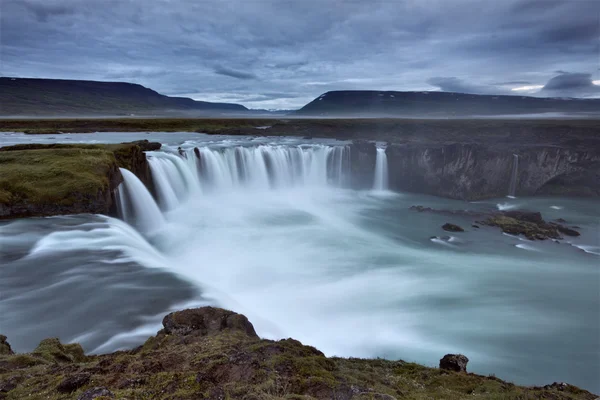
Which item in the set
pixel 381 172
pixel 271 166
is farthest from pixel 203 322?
pixel 381 172

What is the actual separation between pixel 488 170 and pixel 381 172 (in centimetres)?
1069

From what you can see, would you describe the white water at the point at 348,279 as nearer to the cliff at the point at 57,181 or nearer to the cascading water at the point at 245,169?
the cascading water at the point at 245,169

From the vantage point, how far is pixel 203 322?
29.3ft

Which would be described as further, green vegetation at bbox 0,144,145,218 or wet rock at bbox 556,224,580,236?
wet rock at bbox 556,224,580,236

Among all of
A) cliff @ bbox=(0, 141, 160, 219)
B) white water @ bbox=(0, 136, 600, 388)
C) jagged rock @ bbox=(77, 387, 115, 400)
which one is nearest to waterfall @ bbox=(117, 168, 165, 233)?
white water @ bbox=(0, 136, 600, 388)

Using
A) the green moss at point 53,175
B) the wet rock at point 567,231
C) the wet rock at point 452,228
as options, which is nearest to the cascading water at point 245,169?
the green moss at point 53,175

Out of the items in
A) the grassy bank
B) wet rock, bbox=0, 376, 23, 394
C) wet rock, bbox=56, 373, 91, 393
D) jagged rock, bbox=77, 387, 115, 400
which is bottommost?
wet rock, bbox=0, 376, 23, 394

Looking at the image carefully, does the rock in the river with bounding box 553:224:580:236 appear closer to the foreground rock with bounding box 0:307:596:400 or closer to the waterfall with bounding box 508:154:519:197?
the waterfall with bounding box 508:154:519:197

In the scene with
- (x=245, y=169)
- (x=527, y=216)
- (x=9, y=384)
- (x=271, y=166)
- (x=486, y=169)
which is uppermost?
(x=486, y=169)

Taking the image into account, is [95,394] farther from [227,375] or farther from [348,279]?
[348,279]

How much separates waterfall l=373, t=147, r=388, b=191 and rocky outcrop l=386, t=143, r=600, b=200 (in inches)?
27.3

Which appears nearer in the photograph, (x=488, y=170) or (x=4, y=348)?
(x=4, y=348)

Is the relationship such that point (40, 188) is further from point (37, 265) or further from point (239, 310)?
point (239, 310)

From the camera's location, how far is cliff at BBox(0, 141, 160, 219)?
54.6 ft
